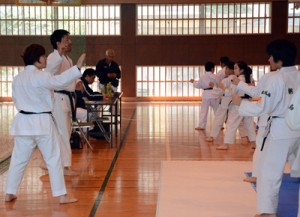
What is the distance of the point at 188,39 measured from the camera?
21.8 meters

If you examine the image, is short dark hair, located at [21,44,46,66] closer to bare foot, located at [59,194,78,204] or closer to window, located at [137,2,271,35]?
bare foot, located at [59,194,78,204]

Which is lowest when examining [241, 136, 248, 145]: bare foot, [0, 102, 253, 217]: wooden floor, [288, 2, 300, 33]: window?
[0, 102, 253, 217]: wooden floor

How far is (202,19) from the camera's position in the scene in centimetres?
2191

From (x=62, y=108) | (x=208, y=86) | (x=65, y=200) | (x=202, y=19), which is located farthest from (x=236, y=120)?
(x=202, y=19)

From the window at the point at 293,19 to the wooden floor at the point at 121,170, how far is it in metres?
9.42

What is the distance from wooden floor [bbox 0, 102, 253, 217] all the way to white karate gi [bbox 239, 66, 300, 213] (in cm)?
116

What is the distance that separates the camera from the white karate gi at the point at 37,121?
524cm

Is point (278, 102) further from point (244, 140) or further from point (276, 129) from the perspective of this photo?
point (244, 140)

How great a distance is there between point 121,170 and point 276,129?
320 cm

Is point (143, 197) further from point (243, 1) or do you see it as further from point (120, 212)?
point (243, 1)

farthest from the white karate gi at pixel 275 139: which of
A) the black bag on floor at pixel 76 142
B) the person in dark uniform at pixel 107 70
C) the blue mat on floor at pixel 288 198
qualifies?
the person in dark uniform at pixel 107 70

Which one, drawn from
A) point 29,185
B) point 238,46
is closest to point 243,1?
point 238,46

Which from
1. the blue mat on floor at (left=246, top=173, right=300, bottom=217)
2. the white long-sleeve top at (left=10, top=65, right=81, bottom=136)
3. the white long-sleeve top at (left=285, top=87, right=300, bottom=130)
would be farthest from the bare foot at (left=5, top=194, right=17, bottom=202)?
the white long-sleeve top at (left=285, top=87, right=300, bottom=130)

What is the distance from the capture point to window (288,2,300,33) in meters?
21.3
